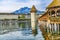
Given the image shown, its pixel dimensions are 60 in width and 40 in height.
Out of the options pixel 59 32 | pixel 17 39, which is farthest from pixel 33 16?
pixel 59 32

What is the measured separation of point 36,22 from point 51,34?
2184 mm

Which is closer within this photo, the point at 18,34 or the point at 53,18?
the point at 53,18

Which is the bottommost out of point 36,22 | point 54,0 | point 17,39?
point 17,39

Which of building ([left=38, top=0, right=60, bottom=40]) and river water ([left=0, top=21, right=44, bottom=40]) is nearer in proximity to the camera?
building ([left=38, top=0, right=60, bottom=40])

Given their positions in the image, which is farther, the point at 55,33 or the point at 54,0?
the point at 54,0

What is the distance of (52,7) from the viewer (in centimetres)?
512

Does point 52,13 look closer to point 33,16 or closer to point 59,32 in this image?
point 59,32

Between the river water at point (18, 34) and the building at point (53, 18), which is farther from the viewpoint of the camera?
the river water at point (18, 34)

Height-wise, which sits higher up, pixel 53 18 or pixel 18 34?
pixel 53 18

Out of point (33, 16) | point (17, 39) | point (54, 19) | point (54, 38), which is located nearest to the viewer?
point (54, 38)

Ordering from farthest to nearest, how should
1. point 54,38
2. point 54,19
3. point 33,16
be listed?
point 33,16 < point 54,19 < point 54,38

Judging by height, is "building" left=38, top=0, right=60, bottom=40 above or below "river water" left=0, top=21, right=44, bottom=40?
above

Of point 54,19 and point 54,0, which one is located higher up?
point 54,0

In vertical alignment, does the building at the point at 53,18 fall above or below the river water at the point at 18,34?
above
